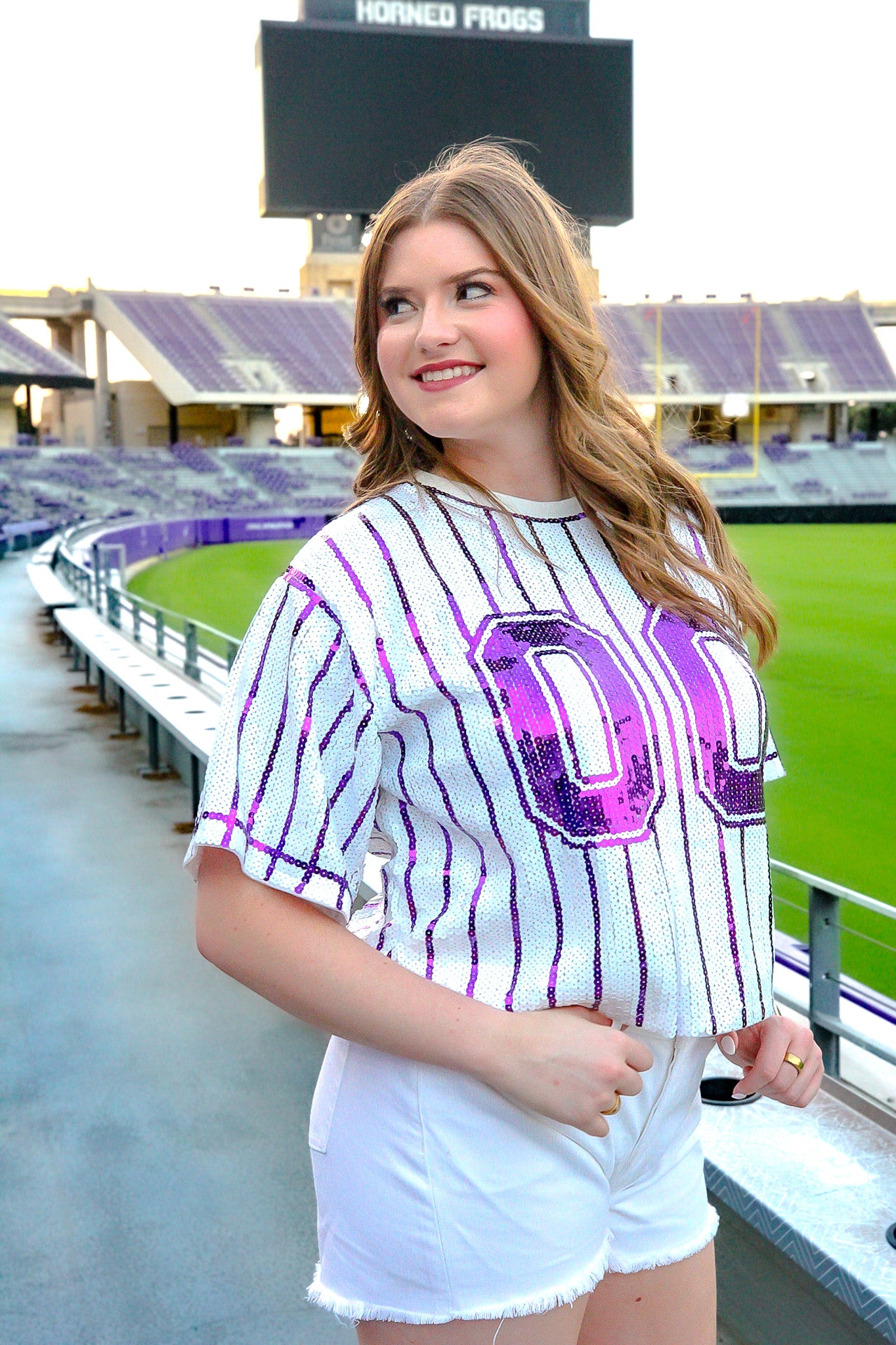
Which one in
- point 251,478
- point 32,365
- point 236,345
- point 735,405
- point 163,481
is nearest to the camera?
point 163,481

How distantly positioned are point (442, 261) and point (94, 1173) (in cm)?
203

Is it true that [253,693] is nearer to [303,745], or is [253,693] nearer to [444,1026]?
[303,745]

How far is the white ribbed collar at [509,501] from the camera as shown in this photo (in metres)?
1.04

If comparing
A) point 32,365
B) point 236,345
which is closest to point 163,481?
point 32,365

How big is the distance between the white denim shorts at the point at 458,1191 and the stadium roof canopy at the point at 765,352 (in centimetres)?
4845

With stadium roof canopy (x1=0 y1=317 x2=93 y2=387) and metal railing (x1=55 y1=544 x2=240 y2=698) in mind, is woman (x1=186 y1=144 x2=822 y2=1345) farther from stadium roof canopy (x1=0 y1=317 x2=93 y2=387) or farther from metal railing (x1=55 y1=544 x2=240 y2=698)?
stadium roof canopy (x1=0 y1=317 x2=93 y2=387)

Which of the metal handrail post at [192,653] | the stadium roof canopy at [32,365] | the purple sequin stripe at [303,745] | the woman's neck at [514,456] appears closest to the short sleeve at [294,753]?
the purple sequin stripe at [303,745]

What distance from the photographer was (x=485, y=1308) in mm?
940

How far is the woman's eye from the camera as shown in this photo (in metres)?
1.01

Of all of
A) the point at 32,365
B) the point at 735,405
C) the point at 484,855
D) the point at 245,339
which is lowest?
the point at 484,855

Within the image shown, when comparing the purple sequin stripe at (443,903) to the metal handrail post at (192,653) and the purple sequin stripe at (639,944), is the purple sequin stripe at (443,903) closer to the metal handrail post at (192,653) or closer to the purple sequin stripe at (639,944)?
the purple sequin stripe at (639,944)

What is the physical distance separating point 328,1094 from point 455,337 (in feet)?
1.95

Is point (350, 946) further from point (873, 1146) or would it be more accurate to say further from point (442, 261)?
point (873, 1146)

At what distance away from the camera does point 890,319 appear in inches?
2126
